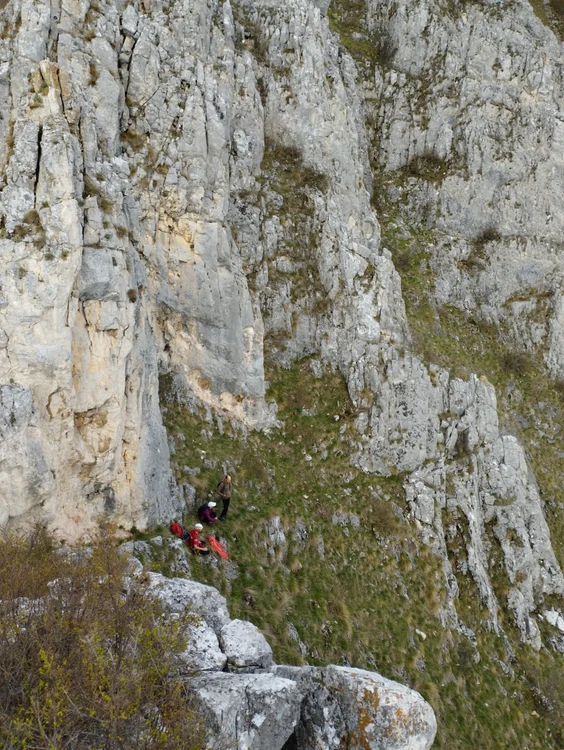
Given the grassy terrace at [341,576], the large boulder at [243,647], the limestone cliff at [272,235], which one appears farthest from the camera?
the grassy terrace at [341,576]

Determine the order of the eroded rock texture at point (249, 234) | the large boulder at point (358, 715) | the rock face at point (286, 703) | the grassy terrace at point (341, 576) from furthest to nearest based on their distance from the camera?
1. the grassy terrace at point (341, 576)
2. the eroded rock texture at point (249, 234)
3. the large boulder at point (358, 715)
4. the rock face at point (286, 703)

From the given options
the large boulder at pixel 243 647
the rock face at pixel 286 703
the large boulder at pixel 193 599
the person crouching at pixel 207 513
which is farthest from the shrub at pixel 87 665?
the person crouching at pixel 207 513

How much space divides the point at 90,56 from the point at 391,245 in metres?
24.7

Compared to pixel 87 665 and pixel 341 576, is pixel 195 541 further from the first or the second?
pixel 87 665

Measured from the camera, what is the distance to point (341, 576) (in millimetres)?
20219

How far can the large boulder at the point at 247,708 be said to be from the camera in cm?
748

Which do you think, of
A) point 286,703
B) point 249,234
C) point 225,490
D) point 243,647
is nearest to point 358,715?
point 286,703

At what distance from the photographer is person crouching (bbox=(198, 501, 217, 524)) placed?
17.3m

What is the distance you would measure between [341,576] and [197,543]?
24.6 feet

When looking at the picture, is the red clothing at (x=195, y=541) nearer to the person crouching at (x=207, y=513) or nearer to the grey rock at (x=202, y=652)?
the person crouching at (x=207, y=513)

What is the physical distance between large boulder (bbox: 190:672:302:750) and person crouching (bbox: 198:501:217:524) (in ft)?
29.5

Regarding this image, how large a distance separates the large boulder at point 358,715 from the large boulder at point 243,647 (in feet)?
1.24

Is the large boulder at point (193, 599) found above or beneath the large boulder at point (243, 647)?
Result: above

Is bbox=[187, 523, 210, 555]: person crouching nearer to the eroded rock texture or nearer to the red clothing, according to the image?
the red clothing
